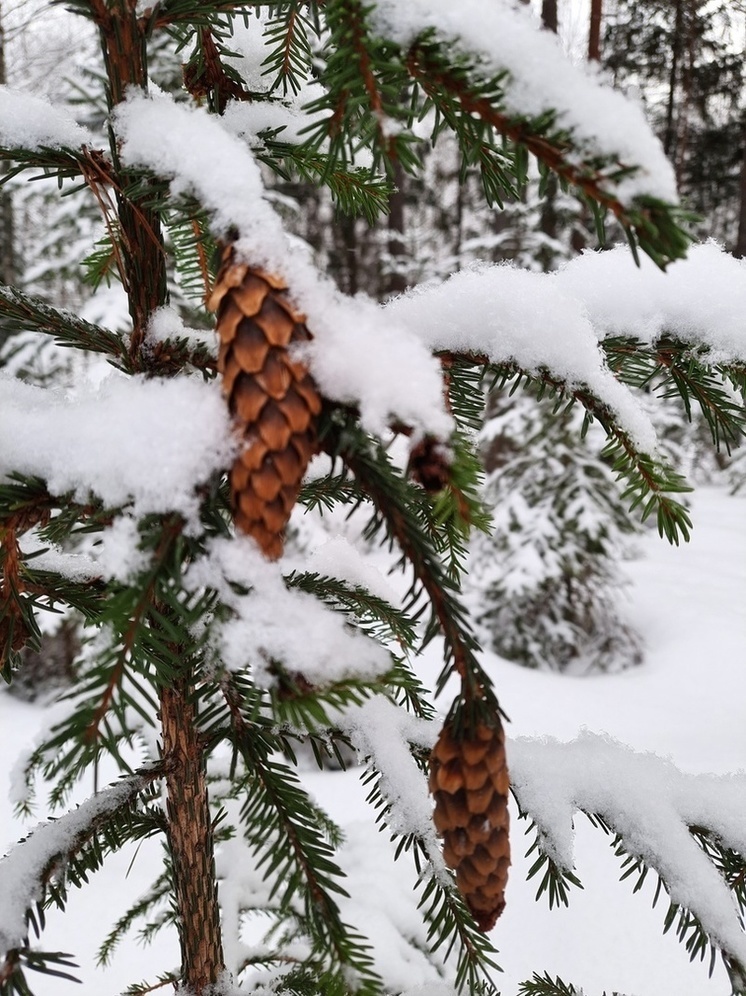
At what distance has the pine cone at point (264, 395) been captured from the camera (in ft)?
1.51

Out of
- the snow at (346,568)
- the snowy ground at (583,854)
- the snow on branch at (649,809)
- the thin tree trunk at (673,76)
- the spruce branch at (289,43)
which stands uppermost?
the thin tree trunk at (673,76)

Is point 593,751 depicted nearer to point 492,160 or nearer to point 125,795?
point 125,795

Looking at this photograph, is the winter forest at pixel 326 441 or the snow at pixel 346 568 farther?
the snow at pixel 346 568

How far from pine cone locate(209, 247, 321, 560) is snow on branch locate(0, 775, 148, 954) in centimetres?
53

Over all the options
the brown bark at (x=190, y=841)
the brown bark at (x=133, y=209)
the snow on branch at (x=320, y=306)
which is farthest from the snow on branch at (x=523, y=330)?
the brown bark at (x=190, y=841)

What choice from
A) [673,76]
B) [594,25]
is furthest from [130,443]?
[673,76]

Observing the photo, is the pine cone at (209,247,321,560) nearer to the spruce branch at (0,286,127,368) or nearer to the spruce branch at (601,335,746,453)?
the spruce branch at (0,286,127,368)

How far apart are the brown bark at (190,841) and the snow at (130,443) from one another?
1.32 feet

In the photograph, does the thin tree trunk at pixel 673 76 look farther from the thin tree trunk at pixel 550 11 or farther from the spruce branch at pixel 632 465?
the spruce branch at pixel 632 465

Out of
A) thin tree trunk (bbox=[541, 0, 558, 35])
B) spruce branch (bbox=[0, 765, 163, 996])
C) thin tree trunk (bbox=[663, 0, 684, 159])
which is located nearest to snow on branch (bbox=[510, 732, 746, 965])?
spruce branch (bbox=[0, 765, 163, 996])

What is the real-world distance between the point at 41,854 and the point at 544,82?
3.06ft

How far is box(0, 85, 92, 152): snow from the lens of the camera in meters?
0.74

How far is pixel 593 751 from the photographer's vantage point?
37.4 inches

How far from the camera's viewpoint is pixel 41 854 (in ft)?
2.49
